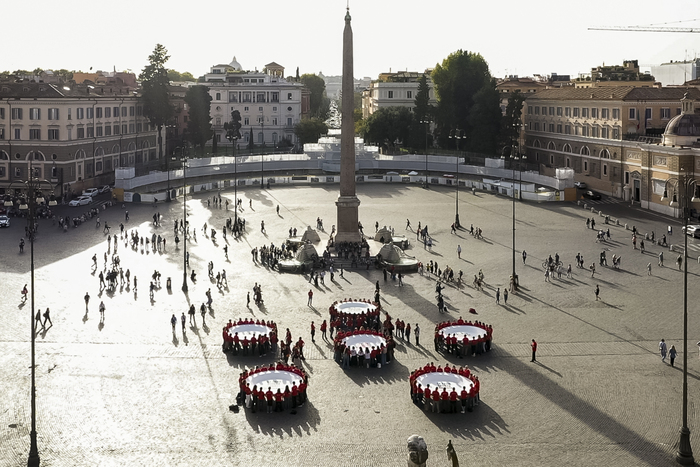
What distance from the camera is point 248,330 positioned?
31438mm

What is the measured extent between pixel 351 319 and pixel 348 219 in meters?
16.2

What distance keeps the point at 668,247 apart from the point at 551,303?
53.2 ft

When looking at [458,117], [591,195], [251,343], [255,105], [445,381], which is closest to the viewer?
[445,381]

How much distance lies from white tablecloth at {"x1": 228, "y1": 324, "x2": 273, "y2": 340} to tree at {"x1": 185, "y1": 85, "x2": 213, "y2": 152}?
71742mm

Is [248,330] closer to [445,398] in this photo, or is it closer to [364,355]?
[364,355]

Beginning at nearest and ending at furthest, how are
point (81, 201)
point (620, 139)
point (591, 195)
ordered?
point (81, 201)
point (591, 195)
point (620, 139)

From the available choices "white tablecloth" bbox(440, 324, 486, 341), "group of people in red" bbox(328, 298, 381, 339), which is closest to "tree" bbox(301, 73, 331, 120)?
"group of people in red" bbox(328, 298, 381, 339)

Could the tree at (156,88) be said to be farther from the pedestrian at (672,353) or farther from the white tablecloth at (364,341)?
Result: the pedestrian at (672,353)

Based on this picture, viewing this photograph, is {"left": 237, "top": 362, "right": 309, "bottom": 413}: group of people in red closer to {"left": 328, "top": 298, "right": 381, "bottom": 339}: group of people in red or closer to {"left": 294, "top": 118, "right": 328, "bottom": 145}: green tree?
{"left": 328, "top": 298, "right": 381, "bottom": 339}: group of people in red

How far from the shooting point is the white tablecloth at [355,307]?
114 feet

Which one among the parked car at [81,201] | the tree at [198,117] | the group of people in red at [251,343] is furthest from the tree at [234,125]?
the group of people in red at [251,343]

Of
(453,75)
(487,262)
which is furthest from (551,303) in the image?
(453,75)

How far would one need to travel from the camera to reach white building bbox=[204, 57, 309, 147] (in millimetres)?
115375

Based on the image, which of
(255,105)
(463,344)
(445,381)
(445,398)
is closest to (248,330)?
(463,344)
